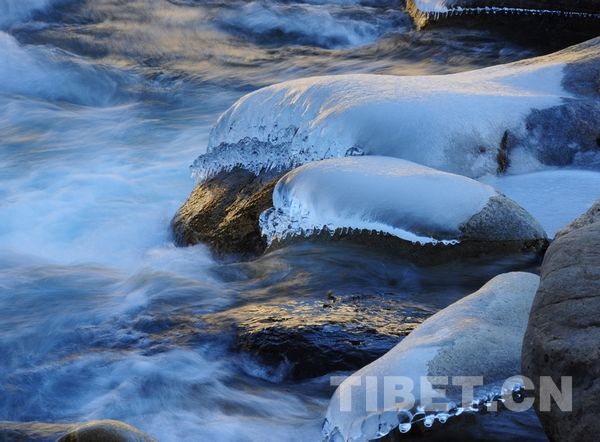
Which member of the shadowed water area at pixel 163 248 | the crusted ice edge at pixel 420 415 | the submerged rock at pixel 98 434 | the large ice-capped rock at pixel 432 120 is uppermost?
the large ice-capped rock at pixel 432 120

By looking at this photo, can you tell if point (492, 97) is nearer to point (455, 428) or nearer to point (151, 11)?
point (455, 428)

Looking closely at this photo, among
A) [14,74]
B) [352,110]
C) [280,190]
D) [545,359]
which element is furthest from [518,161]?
[14,74]

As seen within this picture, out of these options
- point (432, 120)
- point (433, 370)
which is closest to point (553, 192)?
point (432, 120)

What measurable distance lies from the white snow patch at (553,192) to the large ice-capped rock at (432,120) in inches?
4.7

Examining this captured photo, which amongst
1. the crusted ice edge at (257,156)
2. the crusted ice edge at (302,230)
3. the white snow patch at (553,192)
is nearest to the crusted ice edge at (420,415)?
the crusted ice edge at (302,230)

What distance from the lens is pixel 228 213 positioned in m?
5.49

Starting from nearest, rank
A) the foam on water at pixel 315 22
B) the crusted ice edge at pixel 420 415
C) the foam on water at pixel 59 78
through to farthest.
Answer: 1. the crusted ice edge at pixel 420 415
2. the foam on water at pixel 59 78
3. the foam on water at pixel 315 22

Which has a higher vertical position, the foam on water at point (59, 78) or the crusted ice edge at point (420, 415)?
the crusted ice edge at point (420, 415)

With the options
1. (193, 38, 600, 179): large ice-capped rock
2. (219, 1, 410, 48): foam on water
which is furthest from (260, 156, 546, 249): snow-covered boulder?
(219, 1, 410, 48): foam on water

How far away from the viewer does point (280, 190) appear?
4.95 m

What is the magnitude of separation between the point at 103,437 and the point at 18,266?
3.36 m

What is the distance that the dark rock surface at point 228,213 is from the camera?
515 cm

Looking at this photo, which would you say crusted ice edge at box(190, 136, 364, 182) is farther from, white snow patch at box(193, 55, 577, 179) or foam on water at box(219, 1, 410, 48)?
foam on water at box(219, 1, 410, 48)

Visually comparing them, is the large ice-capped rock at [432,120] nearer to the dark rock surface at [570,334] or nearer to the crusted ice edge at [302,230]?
the crusted ice edge at [302,230]
